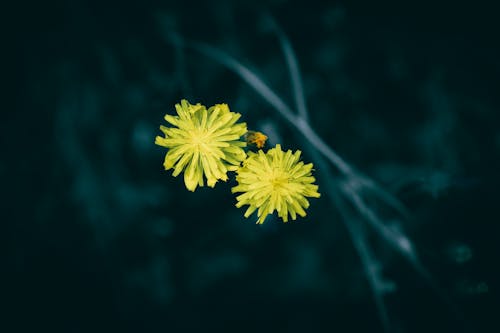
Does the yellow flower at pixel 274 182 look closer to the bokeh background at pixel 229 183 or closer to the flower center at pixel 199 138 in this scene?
the flower center at pixel 199 138

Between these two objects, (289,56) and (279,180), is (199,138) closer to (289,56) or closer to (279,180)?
(279,180)

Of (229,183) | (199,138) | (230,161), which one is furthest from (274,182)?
(229,183)

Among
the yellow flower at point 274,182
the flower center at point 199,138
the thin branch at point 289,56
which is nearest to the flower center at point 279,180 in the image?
the yellow flower at point 274,182

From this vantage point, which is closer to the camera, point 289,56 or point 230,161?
point 230,161

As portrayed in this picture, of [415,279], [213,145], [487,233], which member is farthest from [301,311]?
[213,145]

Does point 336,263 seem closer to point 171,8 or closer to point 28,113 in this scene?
point 171,8

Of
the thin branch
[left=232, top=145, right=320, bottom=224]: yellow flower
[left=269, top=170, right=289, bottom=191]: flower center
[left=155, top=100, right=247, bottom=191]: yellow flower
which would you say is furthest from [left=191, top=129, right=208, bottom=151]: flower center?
the thin branch
